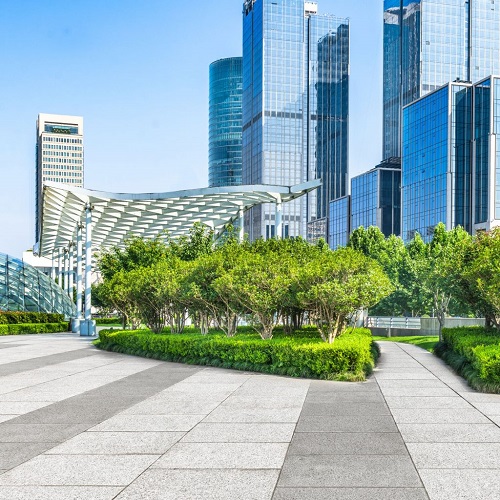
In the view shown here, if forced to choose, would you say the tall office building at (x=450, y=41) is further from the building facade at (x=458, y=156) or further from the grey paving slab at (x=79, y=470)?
the grey paving slab at (x=79, y=470)

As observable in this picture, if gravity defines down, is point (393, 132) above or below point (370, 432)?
above

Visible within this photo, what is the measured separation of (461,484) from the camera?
7.31 metres

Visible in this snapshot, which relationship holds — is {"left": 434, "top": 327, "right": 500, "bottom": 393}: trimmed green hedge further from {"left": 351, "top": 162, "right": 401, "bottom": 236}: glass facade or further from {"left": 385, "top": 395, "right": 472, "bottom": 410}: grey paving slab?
{"left": 351, "top": 162, "right": 401, "bottom": 236}: glass facade

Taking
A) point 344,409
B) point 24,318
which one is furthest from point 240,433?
point 24,318

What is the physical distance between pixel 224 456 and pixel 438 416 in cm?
438

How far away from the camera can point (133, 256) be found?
118ft

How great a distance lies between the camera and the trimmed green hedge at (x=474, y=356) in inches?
565

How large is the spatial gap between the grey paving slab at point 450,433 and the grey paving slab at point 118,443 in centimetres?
332

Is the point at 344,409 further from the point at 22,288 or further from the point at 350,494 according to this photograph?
the point at 22,288

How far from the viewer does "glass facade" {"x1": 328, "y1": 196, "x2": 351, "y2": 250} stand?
14175cm

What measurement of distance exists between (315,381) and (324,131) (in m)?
171

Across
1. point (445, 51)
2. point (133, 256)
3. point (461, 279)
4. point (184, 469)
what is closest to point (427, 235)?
point (445, 51)

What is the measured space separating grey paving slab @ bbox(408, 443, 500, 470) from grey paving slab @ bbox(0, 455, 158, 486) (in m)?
3.30

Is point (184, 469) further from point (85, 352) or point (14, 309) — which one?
point (14, 309)
